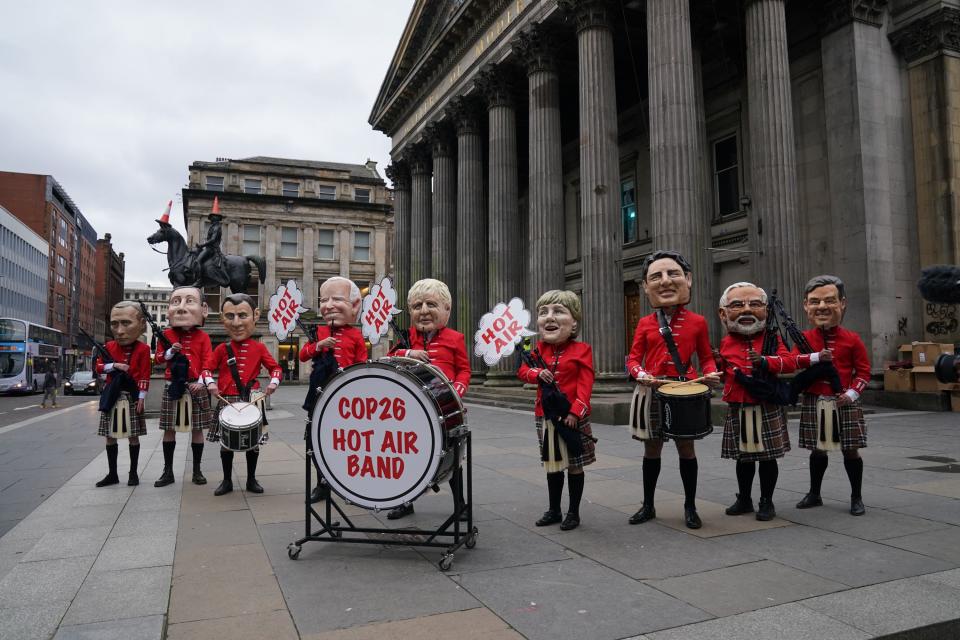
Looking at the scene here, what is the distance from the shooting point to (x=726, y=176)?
20.0 m

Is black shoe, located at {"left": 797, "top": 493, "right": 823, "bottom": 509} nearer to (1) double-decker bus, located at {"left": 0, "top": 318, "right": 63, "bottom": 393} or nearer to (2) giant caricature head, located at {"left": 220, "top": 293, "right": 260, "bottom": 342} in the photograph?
(2) giant caricature head, located at {"left": 220, "top": 293, "right": 260, "bottom": 342}

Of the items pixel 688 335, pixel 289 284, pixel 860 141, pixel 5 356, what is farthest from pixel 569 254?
pixel 5 356

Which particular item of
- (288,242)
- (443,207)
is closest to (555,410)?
(443,207)

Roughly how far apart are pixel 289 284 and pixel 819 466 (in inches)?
250

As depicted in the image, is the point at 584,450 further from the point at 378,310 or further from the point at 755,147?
the point at 755,147

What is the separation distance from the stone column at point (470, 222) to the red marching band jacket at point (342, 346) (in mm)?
17501

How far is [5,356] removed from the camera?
33156 millimetres

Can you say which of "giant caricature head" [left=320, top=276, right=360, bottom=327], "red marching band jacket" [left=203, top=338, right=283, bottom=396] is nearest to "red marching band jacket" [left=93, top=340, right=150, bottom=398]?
"red marching band jacket" [left=203, top=338, right=283, bottom=396]

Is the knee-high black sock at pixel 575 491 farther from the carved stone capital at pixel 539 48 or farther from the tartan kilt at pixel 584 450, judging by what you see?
the carved stone capital at pixel 539 48

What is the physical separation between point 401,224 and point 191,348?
25511 mm

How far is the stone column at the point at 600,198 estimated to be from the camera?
16172mm

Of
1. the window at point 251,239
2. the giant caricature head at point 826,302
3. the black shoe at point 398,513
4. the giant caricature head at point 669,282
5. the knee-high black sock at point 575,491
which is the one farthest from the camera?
the window at point 251,239

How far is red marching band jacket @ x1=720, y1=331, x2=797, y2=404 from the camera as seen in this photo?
17.5ft

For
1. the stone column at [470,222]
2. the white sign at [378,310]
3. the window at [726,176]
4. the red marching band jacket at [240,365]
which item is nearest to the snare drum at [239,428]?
the red marching band jacket at [240,365]
